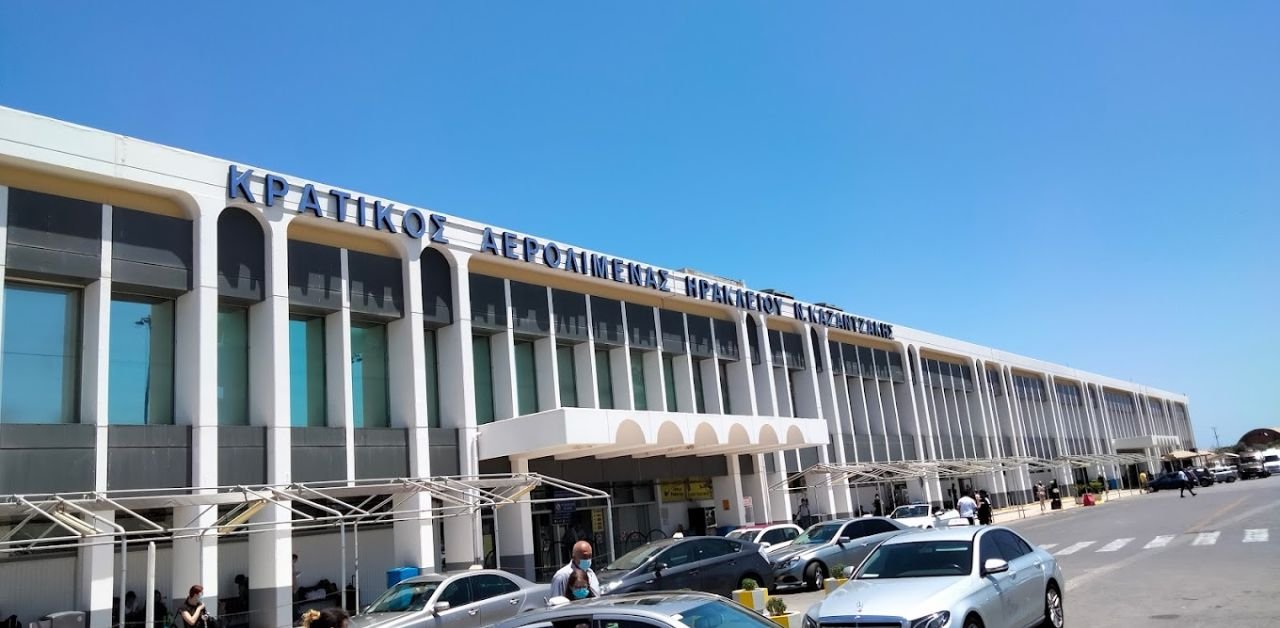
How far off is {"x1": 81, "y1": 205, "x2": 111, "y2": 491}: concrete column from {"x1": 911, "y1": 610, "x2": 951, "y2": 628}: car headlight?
15.2 m

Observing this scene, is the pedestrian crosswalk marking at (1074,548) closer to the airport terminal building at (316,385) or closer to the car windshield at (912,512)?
the car windshield at (912,512)

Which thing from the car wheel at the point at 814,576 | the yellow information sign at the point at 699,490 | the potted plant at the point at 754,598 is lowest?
the car wheel at the point at 814,576

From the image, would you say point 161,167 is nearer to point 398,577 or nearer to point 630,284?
point 398,577

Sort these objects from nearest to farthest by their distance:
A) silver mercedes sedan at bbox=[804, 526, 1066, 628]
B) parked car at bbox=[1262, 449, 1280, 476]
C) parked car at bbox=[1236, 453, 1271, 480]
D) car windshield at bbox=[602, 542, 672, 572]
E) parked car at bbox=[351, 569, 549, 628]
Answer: silver mercedes sedan at bbox=[804, 526, 1066, 628], parked car at bbox=[351, 569, 549, 628], car windshield at bbox=[602, 542, 672, 572], parked car at bbox=[1236, 453, 1271, 480], parked car at bbox=[1262, 449, 1280, 476]

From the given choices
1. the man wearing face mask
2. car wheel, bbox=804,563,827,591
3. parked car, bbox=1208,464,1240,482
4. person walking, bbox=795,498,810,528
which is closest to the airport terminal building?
person walking, bbox=795,498,810,528

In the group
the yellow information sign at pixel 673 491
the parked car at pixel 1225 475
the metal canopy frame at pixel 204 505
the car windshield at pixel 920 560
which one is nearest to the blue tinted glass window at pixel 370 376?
the metal canopy frame at pixel 204 505

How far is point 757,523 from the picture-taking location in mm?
33531

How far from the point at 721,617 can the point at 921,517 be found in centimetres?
2341

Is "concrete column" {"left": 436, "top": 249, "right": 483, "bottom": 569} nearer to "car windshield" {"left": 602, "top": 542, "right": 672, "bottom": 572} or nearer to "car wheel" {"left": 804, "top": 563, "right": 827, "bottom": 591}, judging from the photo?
"car windshield" {"left": 602, "top": 542, "right": 672, "bottom": 572}

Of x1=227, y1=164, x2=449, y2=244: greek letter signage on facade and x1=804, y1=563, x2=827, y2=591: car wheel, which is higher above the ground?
x1=227, y1=164, x2=449, y2=244: greek letter signage on facade

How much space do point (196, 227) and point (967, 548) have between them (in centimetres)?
1660

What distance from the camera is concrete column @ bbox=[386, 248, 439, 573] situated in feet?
71.0

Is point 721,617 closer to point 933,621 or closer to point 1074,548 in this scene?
point 933,621

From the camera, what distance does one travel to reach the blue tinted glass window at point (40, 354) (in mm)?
16750
